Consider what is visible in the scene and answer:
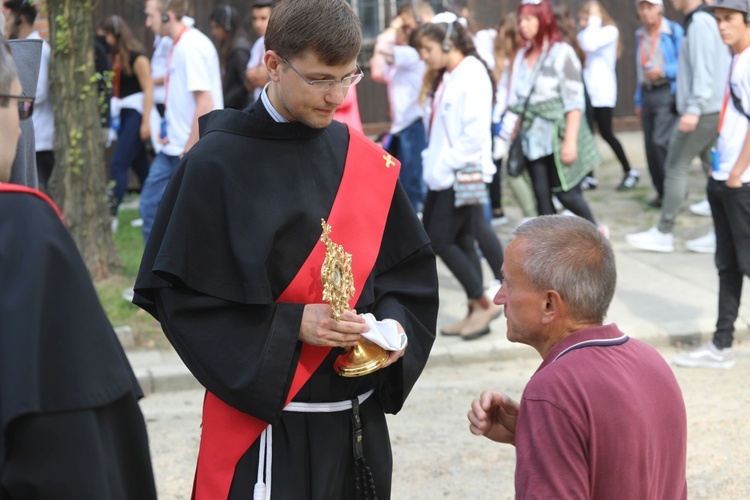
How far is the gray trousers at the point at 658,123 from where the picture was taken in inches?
394

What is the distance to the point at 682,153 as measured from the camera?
27.7 ft

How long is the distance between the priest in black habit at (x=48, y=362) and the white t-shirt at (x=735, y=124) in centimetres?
474

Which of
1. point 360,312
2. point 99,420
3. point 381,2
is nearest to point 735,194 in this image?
point 360,312

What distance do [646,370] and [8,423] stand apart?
1.32 metres

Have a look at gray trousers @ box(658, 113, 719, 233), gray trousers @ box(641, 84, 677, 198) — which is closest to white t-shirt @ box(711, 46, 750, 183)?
gray trousers @ box(658, 113, 719, 233)

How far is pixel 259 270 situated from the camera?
265cm

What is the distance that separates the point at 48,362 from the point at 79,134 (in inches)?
237

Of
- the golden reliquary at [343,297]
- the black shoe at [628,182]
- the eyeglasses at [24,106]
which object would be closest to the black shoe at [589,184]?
the black shoe at [628,182]

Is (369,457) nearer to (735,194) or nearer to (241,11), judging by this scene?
(735,194)

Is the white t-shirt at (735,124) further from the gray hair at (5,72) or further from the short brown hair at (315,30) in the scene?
the gray hair at (5,72)

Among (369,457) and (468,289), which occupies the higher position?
(369,457)

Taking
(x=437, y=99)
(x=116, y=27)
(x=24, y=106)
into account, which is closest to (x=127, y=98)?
(x=116, y=27)

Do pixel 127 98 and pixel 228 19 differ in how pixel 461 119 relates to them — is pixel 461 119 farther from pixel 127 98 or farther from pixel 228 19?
pixel 127 98

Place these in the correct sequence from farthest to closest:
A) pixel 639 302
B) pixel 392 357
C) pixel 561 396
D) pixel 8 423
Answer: pixel 639 302
pixel 392 357
pixel 561 396
pixel 8 423
